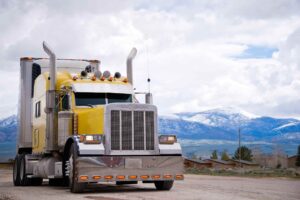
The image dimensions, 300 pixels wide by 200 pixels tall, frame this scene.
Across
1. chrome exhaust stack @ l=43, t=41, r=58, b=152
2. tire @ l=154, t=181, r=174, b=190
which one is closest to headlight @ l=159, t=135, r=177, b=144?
tire @ l=154, t=181, r=174, b=190

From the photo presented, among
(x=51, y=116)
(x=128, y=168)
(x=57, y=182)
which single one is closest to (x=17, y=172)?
(x=57, y=182)

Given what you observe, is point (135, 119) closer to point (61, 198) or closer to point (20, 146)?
point (61, 198)

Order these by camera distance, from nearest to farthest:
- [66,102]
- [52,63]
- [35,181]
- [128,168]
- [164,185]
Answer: [128,168] → [164,185] → [66,102] → [52,63] → [35,181]

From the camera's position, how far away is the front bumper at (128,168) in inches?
664

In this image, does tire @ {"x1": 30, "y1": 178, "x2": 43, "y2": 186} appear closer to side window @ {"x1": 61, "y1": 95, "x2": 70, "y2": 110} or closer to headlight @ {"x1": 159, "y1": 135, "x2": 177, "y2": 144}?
side window @ {"x1": 61, "y1": 95, "x2": 70, "y2": 110}

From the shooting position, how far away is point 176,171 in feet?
58.4

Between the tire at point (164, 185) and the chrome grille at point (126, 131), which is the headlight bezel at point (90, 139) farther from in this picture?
the tire at point (164, 185)

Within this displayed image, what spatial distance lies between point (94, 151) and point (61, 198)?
6.48 ft

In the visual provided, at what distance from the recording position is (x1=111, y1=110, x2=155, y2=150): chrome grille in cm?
1741

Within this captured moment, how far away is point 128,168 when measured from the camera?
680 inches

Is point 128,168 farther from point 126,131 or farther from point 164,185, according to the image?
point 164,185

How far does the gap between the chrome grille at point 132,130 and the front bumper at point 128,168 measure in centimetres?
38

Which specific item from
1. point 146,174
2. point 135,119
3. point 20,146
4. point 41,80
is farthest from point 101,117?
point 20,146

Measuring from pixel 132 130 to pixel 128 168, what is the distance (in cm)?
112
